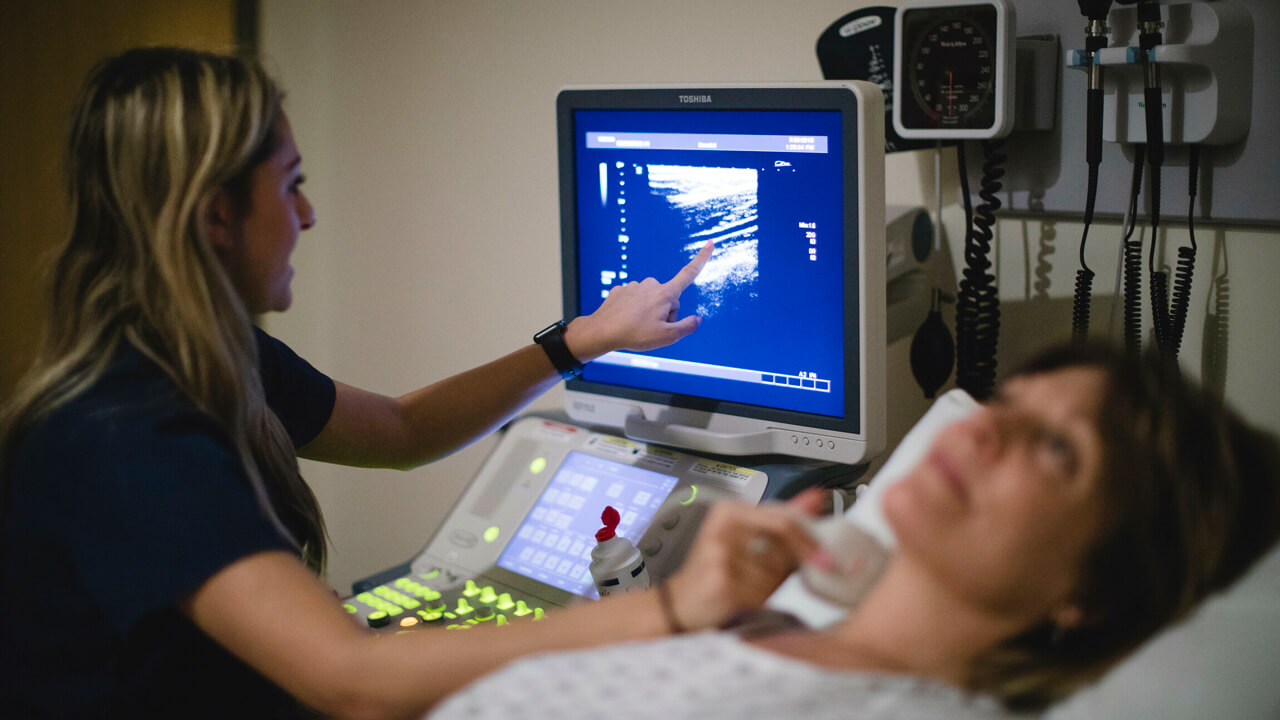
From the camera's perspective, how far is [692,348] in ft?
4.94

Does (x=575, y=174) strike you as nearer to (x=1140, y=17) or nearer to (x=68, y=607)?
(x=1140, y=17)

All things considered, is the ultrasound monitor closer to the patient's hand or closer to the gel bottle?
the gel bottle

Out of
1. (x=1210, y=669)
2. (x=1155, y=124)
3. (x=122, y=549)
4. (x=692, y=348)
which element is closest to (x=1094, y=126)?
(x=1155, y=124)

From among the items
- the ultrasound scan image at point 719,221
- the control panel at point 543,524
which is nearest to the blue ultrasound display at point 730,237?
the ultrasound scan image at point 719,221

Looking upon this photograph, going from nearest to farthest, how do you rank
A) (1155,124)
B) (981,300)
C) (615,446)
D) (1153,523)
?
(1153,523)
(1155,124)
(981,300)
(615,446)

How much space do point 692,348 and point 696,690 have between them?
26.4 inches

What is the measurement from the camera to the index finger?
4.74 ft

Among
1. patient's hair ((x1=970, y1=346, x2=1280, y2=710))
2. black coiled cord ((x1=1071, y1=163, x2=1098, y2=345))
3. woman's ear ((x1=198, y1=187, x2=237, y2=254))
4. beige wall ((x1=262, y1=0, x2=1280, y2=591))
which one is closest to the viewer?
patient's hair ((x1=970, y1=346, x2=1280, y2=710))

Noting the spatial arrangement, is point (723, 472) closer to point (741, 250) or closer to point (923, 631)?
point (741, 250)

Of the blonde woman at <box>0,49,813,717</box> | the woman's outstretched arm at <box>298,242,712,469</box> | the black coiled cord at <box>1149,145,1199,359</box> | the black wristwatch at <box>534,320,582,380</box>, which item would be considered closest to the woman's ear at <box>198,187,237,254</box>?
the blonde woman at <box>0,49,813,717</box>

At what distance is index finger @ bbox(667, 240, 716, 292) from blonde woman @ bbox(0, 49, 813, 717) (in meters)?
0.50

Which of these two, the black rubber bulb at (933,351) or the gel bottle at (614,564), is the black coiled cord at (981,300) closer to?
the black rubber bulb at (933,351)

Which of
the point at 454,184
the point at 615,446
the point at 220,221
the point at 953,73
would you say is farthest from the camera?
the point at 454,184

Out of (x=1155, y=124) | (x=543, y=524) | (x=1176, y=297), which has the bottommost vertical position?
(x=543, y=524)
